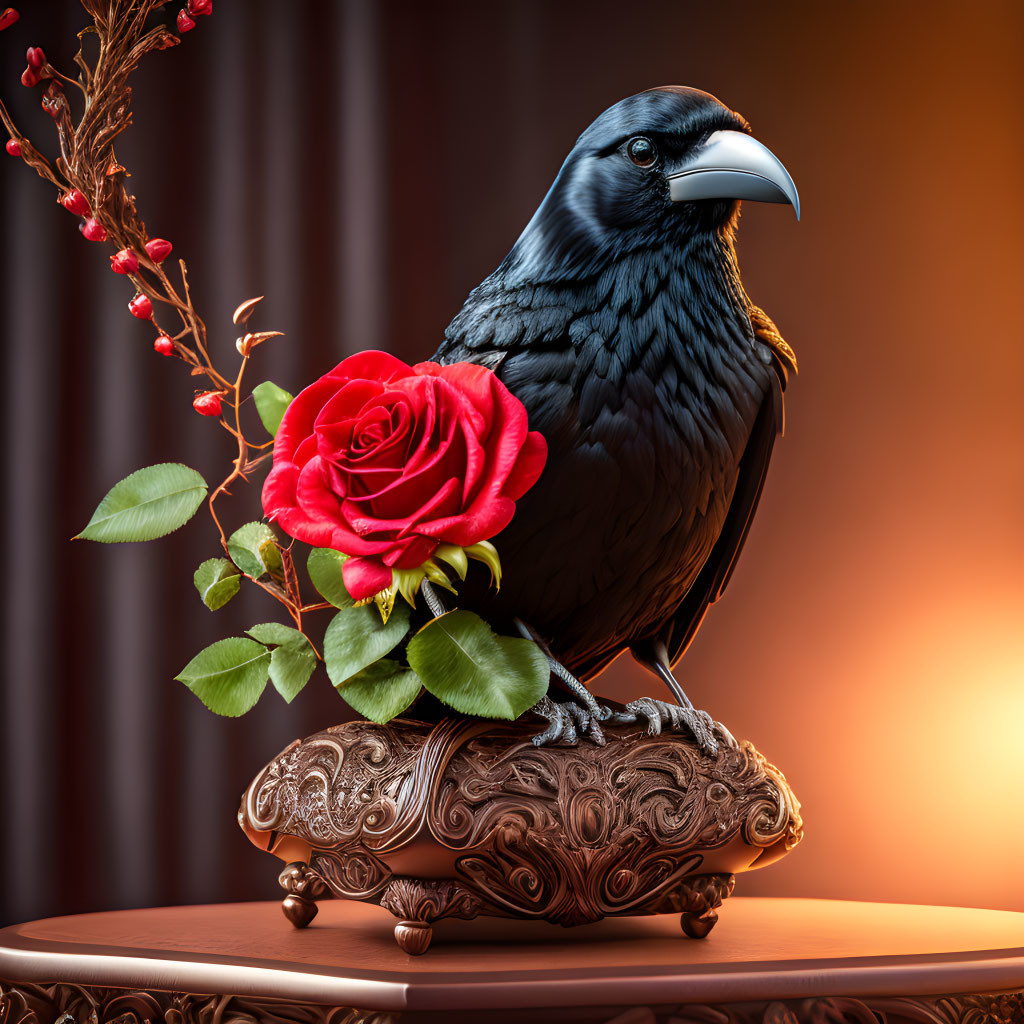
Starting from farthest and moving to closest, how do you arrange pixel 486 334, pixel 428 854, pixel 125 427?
pixel 125 427 < pixel 486 334 < pixel 428 854

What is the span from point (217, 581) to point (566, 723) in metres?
0.24

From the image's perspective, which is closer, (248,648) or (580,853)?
(580,853)

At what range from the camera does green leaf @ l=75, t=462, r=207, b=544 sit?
0.67 meters

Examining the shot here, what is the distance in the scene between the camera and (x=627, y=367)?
0.65 m

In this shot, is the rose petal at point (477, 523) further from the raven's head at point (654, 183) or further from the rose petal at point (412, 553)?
the raven's head at point (654, 183)

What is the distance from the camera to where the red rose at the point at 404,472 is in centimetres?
57

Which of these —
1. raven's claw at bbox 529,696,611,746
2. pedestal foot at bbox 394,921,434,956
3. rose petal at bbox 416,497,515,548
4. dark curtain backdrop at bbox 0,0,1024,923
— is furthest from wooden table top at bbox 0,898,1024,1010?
dark curtain backdrop at bbox 0,0,1024,923

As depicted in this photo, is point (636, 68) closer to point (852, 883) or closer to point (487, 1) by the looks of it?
point (487, 1)

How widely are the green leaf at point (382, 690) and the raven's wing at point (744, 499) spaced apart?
8.7 inches

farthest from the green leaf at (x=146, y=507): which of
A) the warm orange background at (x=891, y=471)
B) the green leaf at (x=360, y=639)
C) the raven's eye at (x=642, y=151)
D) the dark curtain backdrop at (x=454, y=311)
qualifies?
the warm orange background at (x=891, y=471)

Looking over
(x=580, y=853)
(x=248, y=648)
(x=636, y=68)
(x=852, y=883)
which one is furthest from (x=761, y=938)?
(x=636, y=68)

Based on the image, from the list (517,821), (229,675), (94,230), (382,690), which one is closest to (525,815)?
(517,821)

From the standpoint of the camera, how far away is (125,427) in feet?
3.67

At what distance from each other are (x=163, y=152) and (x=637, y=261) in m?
0.69
